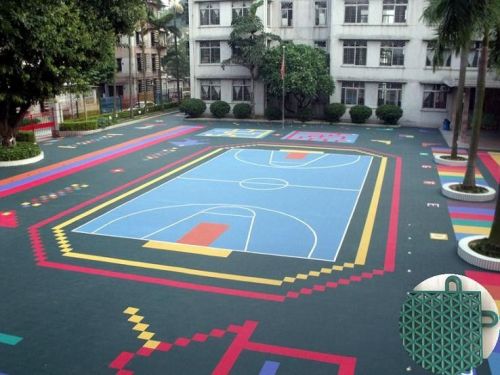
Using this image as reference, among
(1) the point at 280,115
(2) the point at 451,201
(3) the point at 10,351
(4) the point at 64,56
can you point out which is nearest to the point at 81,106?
(1) the point at 280,115

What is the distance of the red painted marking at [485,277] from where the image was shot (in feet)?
38.0

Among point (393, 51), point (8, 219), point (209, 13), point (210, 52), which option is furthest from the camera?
point (210, 52)

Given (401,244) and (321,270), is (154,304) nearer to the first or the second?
(321,270)

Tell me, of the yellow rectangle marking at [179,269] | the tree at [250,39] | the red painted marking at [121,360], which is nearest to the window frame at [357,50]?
the tree at [250,39]

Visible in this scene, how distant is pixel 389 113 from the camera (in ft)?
122

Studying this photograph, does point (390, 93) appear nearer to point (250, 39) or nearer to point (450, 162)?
point (250, 39)

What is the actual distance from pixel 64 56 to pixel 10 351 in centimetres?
1731

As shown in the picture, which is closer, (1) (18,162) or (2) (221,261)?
(2) (221,261)

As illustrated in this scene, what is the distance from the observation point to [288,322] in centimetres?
983

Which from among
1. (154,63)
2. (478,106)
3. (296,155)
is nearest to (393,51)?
(296,155)

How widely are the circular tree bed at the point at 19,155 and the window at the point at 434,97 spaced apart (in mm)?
27326

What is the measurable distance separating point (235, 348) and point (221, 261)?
4.06 metres

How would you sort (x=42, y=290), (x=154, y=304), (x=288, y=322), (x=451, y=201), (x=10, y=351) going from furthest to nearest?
(x=451, y=201)
(x=42, y=290)
(x=154, y=304)
(x=288, y=322)
(x=10, y=351)

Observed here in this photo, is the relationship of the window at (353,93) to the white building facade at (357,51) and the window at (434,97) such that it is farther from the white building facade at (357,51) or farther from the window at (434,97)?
the window at (434,97)
